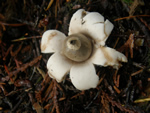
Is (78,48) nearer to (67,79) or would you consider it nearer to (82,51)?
(82,51)

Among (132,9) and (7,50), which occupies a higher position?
(132,9)

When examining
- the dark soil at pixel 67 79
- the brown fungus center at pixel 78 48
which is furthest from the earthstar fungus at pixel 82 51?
the dark soil at pixel 67 79

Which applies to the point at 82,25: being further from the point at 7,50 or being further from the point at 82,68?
the point at 7,50

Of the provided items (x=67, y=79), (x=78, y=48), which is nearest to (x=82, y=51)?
(x=78, y=48)

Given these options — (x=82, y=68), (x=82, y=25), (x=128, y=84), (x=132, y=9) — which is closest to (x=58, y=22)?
Answer: (x=82, y=25)

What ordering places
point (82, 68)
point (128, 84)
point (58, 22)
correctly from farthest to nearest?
1. point (58, 22)
2. point (128, 84)
3. point (82, 68)

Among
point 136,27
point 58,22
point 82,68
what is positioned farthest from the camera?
point 58,22

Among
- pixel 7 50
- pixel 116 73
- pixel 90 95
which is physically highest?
pixel 7 50

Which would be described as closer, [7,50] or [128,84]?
[128,84]

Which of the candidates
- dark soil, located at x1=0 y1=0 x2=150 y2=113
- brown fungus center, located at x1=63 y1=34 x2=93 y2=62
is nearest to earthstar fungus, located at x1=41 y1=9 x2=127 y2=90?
brown fungus center, located at x1=63 y1=34 x2=93 y2=62
